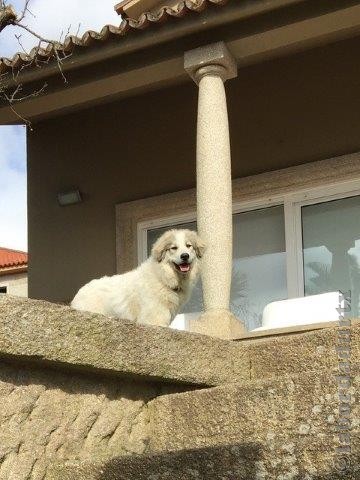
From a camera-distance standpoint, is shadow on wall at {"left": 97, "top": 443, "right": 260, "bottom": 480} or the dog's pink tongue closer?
shadow on wall at {"left": 97, "top": 443, "right": 260, "bottom": 480}

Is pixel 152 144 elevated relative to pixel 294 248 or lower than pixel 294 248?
elevated

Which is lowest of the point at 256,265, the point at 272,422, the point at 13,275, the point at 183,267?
the point at 272,422

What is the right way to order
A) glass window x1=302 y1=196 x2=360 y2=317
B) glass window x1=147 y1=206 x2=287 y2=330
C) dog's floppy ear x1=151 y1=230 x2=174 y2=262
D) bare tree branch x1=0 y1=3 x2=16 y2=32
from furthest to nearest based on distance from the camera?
1. glass window x1=147 y1=206 x2=287 y2=330
2. glass window x1=302 y1=196 x2=360 y2=317
3. dog's floppy ear x1=151 y1=230 x2=174 y2=262
4. bare tree branch x1=0 y1=3 x2=16 y2=32

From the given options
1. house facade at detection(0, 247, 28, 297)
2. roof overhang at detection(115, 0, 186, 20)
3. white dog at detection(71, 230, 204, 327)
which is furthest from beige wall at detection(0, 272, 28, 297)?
white dog at detection(71, 230, 204, 327)

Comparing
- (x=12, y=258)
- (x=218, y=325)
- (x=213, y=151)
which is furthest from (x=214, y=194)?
(x=12, y=258)

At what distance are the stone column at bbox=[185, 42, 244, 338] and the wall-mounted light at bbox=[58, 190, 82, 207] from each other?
3100 millimetres

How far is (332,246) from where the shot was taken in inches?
343

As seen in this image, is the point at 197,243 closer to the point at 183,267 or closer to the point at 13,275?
the point at 183,267

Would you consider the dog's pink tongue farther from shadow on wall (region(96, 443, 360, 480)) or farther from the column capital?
shadow on wall (region(96, 443, 360, 480))

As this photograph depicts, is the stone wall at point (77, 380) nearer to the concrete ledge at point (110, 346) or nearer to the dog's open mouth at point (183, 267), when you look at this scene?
the concrete ledge at point (110, 346)

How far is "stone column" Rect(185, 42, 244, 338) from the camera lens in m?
6.57

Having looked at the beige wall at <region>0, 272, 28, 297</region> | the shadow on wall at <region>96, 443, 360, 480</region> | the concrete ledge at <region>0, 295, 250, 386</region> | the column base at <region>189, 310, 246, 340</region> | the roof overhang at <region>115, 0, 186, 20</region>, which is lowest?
the shadow on wall at <region>96, 443, 360, 480</region>

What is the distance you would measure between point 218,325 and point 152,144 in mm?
3811

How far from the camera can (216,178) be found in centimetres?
689
